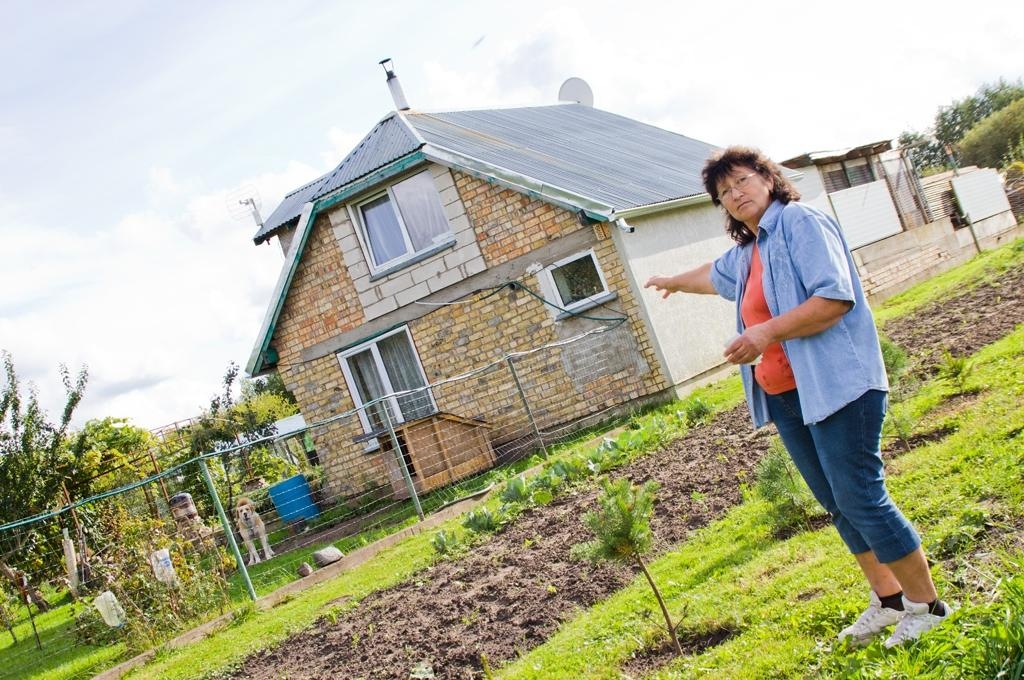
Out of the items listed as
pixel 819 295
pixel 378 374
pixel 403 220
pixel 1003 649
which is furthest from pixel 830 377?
pixel 378 374

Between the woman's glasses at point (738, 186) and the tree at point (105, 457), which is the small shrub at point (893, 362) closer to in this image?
the woman's glasses at point (738, 186)

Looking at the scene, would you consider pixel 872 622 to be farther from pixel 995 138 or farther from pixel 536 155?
pixel 995 138

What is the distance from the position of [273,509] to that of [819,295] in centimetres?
1308

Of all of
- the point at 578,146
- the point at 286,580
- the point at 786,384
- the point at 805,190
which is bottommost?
the point at 286,580

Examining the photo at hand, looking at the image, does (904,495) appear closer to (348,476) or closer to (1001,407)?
(1001,407)

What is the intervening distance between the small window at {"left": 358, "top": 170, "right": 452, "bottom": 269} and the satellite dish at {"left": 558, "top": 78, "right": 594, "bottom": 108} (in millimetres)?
10386

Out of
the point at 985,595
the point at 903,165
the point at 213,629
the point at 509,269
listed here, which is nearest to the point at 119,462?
the point at 509,269

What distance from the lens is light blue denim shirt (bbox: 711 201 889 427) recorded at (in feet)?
10.3

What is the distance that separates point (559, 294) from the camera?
1459 cm

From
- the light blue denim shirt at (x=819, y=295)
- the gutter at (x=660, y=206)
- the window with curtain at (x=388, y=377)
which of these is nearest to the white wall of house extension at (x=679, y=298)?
the gutter at (x=660, y=206)

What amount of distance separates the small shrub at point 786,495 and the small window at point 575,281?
890cm

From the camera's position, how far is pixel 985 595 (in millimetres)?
3246

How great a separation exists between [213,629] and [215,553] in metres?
1.61

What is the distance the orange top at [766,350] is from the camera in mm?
3441
